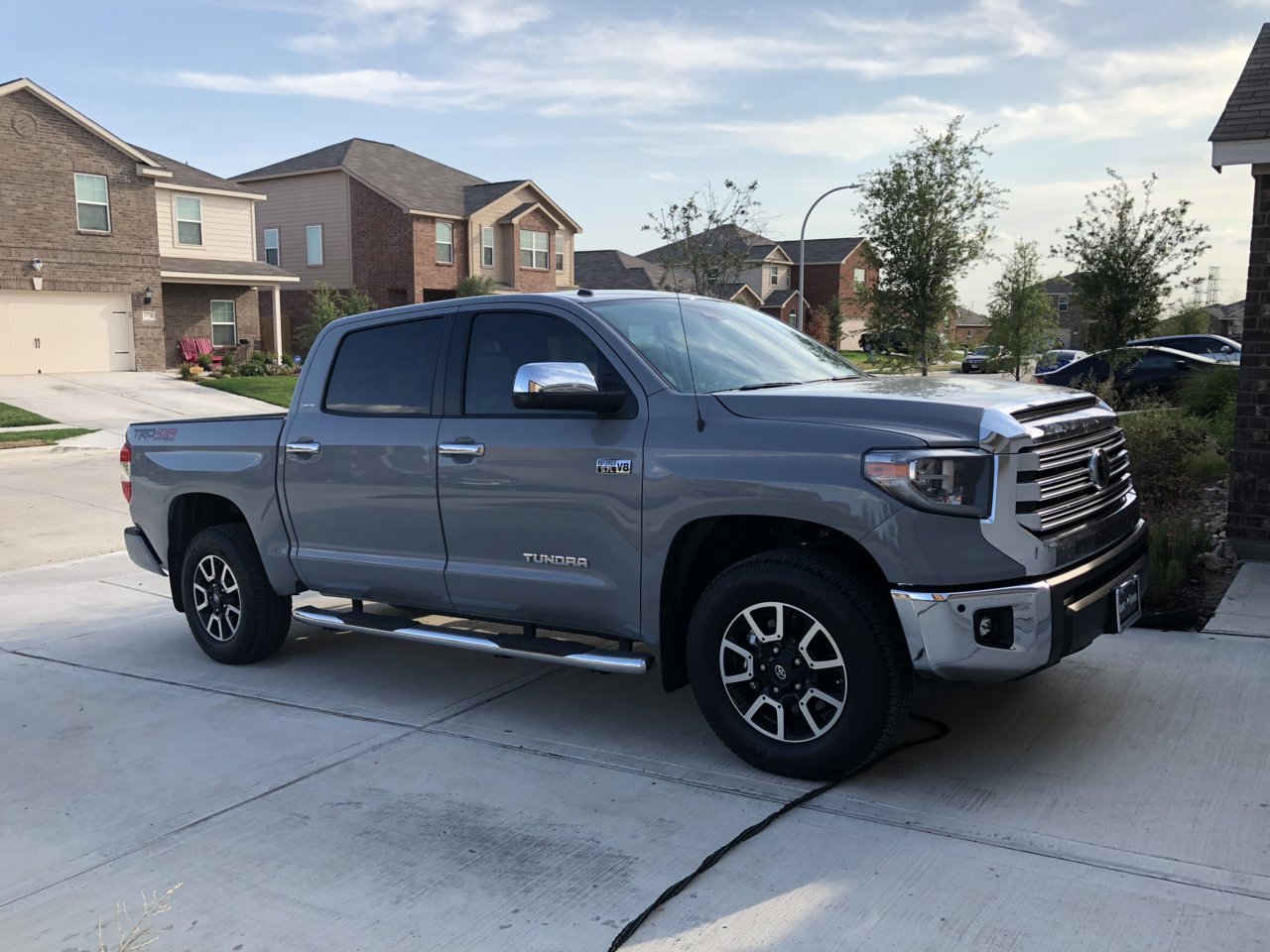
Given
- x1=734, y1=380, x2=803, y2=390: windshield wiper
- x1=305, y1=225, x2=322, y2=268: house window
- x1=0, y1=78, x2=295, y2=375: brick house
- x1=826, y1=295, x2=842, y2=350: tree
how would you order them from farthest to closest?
x1=826, y1=295, x2=842, y2=350: tree
x1=305, y1=225, x2=322, y2=268: house window
x1=0, y1=78, x2=295, y2=375: brick house
x1=734, y1=380, x2=803, y2=390: windshield wiper

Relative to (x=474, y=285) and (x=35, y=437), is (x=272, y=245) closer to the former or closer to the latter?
(x=474, y=285)

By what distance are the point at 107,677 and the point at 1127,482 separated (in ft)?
17.8

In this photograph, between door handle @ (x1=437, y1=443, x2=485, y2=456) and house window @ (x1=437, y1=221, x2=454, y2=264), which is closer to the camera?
door handle @ (x1=437, y1=443, x2=485, y2=456)

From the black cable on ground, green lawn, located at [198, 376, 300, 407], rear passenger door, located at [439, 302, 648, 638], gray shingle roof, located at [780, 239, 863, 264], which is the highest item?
gray shingle roof, located at [780, 239, 863, 264]

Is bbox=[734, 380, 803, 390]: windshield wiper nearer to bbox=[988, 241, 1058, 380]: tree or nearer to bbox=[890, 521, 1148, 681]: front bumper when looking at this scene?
bbox=[890, 521, 1148, 681]: front bumper

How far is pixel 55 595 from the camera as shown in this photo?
26.9 ft

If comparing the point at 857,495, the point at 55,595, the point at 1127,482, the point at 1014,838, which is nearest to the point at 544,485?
the point at 857,495

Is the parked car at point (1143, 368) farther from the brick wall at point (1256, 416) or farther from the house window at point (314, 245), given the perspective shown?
the house window at point (314, 245)

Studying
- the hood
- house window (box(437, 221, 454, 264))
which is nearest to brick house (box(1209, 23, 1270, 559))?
the hood

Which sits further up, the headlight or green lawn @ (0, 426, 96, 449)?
the headlight

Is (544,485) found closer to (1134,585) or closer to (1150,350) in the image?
(1134,585)

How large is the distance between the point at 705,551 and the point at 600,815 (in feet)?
3.91

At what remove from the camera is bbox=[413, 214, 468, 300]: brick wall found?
41.3 m

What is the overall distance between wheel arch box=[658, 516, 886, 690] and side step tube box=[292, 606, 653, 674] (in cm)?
16
